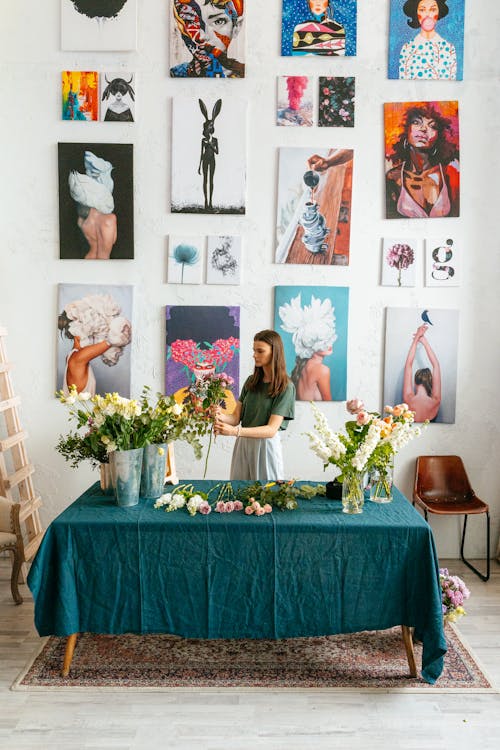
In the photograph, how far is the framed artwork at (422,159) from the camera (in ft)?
16.1

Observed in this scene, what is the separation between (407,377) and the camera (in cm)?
504

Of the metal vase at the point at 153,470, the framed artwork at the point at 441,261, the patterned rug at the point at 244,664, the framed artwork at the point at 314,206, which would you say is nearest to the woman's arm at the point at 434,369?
the framed artwork at the point at 441,261

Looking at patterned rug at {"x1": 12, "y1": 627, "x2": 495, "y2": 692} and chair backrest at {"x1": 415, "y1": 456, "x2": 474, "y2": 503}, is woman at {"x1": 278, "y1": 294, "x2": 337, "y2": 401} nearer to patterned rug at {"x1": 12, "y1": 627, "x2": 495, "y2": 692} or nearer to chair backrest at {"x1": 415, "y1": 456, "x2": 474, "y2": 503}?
chair backrest at {"x1": 415, "y1": 456, "x2": 474, "y2": 503}

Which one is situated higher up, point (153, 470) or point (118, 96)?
point (118, 96)

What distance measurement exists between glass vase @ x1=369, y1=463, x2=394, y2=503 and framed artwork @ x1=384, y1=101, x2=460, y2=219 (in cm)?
224

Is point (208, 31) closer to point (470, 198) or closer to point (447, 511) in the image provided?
point (470, 198)

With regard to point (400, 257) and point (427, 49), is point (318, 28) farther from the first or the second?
point (400, 257)

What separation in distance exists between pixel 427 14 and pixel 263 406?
10.4ft

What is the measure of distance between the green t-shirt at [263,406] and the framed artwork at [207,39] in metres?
2.42

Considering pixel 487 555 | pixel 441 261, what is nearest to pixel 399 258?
pixel 441 261

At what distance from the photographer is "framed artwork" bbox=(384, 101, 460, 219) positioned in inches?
194

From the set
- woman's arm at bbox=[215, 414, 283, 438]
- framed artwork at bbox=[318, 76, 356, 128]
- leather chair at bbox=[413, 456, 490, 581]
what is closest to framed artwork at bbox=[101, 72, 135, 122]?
framed artwork at bbox=[318, 76, 356, 128]

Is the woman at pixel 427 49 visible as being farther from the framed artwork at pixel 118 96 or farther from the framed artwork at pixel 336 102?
the framed artwork at pixel 118 96

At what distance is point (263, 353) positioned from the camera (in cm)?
398
